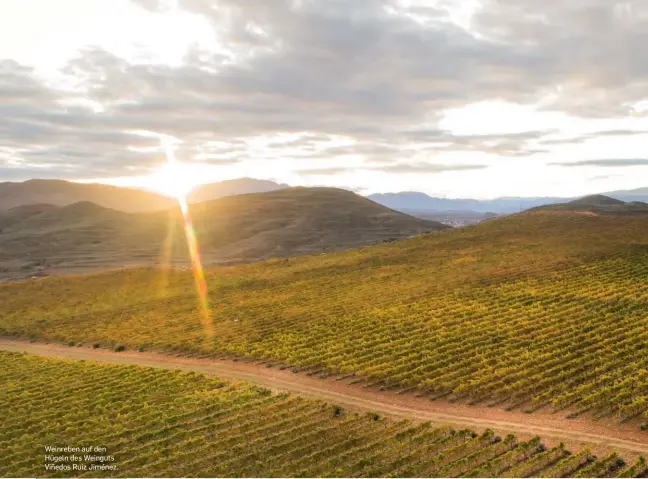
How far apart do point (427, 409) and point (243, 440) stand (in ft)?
34.9

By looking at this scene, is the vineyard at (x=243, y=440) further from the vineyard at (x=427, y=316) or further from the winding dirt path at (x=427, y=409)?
the vineyard at (x=427, y=316)

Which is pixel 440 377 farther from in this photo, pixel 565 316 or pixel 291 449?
pixel 565 316

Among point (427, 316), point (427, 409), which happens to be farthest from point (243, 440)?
point (427, 316)

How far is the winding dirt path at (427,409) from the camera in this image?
79.5 feet

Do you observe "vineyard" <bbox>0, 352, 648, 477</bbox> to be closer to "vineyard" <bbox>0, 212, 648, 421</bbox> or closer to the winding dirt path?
the winding dirt path

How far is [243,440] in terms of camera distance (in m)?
25.5

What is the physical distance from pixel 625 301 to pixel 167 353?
142ft

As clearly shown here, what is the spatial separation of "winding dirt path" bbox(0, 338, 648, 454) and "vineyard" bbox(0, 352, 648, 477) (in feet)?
4.75

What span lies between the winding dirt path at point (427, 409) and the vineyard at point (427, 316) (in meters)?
1.24

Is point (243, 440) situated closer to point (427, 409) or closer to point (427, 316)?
point (427, 409)

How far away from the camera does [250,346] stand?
44156 millimetres

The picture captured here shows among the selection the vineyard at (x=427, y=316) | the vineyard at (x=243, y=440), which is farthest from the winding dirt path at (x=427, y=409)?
the vineyard at (x=243, y=440)

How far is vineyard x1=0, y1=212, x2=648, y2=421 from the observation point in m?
32.2

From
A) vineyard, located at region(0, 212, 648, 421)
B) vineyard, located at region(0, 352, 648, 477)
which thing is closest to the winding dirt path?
vineyard, located at region(0, 212, 648, 421)
